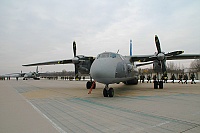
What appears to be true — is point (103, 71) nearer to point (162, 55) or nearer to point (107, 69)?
point (107, 69)

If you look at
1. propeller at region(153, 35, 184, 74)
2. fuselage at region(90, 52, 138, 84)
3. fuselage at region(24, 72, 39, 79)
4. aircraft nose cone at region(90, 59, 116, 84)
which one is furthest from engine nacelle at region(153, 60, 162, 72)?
fuselage at region(24, 72, 39, 79)

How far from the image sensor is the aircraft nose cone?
391 inches

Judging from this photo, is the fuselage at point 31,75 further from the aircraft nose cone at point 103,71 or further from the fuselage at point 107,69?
the aircraft nose cone at point 103,71

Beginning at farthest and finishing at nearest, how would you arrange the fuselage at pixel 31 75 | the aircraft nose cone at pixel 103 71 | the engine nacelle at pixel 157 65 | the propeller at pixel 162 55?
the fuselage at pixel 31 75 < the engine nacelle at pixel 157 65 < the propeller at pixel 162 55 < the aircraft nose cone at pixel 103 71

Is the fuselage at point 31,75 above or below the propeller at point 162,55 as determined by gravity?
below

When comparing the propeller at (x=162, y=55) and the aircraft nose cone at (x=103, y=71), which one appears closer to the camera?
the aircraft nose cone at (x=103, y=71)

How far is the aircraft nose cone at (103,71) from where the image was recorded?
32.6ft

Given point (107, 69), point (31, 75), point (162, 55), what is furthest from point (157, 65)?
point (31, 75)

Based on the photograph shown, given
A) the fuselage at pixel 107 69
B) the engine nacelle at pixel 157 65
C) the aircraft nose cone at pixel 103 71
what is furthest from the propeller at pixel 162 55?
the aircraft nose cone at pixel 103 71

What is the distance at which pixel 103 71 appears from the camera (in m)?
9.93

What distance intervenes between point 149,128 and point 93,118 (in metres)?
1.91

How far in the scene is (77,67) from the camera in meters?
18.4

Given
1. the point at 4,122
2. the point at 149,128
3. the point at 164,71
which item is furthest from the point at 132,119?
the point at 164,71

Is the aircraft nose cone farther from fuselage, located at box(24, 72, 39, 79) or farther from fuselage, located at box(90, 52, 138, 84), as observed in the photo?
fuselage, located at box(24, 72, 39, 79)
